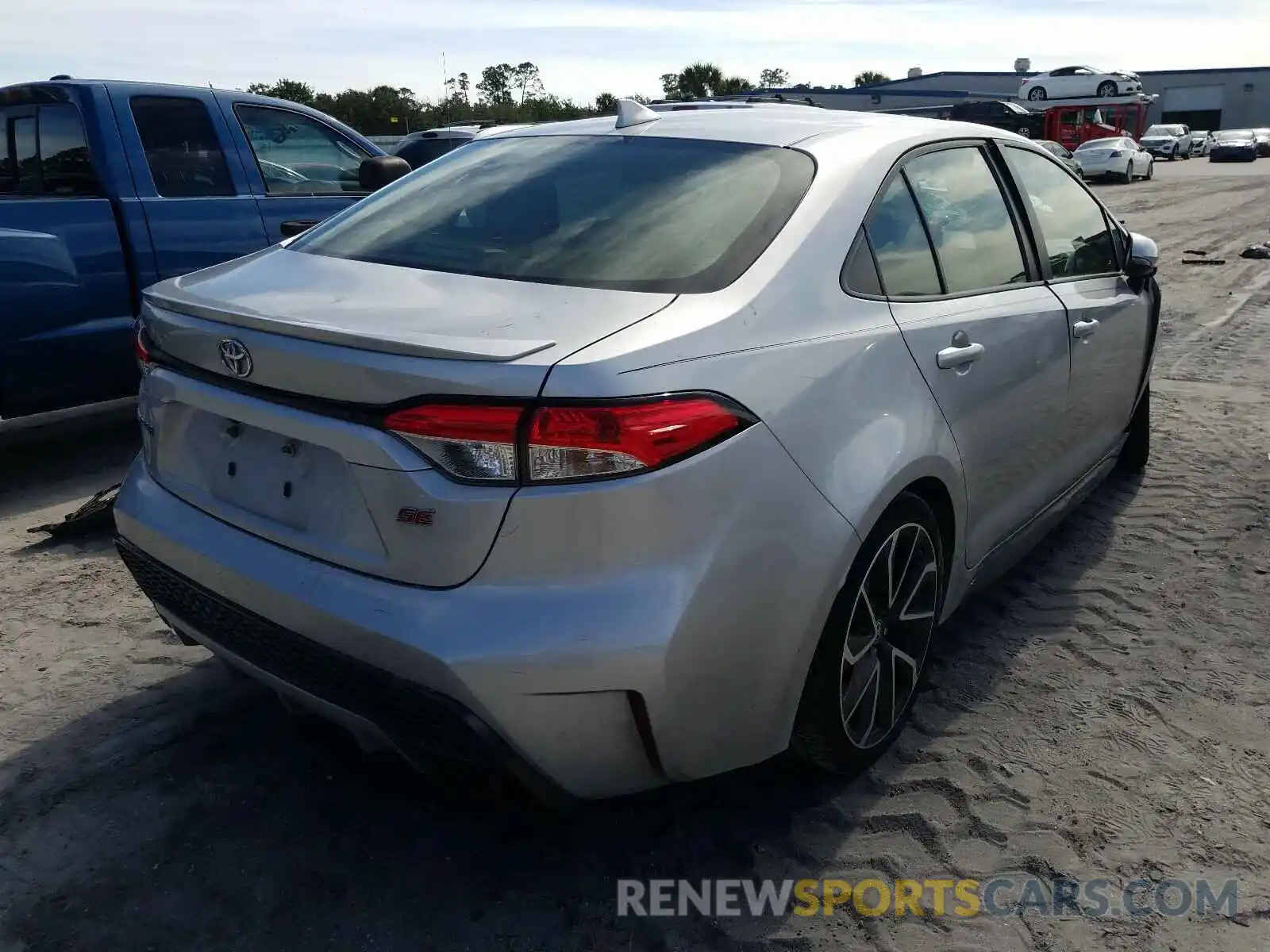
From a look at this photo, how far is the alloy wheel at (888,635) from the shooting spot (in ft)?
8.29

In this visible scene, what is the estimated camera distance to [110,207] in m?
5.09

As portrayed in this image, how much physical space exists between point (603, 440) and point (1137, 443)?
157 inches

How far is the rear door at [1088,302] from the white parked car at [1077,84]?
41615mm

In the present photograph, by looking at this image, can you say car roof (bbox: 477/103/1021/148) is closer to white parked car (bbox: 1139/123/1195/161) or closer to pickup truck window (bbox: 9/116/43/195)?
pickup truck window (bbox: 9/116/43/195)

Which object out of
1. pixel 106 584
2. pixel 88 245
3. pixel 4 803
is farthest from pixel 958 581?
pixel 88 245

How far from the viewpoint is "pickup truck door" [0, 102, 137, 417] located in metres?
4.75

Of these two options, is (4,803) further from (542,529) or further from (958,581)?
(958,581)

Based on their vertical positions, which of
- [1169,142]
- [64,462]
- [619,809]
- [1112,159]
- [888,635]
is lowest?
[1169,142]

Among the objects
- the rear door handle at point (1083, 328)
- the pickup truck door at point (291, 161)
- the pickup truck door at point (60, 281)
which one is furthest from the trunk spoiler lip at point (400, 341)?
the pickup truck door at point (291, 161)

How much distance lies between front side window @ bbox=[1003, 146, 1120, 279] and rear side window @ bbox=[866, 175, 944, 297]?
90 centimetres

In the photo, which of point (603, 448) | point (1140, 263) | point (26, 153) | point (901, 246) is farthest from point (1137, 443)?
point (26, 153)

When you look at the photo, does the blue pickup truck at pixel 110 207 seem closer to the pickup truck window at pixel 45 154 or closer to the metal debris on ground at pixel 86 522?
the pickup truck window at pixel 45 154
